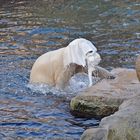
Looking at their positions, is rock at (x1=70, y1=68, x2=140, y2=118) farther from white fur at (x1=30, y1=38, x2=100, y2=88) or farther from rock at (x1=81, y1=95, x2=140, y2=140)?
rock at (x1=81, y1=95, x2=140, y2=140)

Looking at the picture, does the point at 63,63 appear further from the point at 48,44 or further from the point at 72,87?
the point at 48,44

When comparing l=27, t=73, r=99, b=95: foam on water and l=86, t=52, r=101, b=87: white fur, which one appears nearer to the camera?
l=86, t=52, r=101, b=87: white fur

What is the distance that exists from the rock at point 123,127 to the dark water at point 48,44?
1.47 meters

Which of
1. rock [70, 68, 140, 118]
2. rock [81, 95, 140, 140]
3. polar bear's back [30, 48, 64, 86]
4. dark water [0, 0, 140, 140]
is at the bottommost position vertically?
dark water [0, 0, 140, 140]

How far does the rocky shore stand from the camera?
5.37 m

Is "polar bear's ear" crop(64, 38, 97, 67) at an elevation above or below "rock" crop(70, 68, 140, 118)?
above

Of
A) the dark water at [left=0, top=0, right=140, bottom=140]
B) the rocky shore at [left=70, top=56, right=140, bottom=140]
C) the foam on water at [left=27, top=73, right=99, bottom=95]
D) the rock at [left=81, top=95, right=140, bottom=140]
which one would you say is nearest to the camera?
the rock at [left=81, top=95, right=140, bottom=140]

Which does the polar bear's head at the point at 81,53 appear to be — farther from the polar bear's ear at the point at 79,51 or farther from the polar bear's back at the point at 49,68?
the polar bear's back at the point at 49,68

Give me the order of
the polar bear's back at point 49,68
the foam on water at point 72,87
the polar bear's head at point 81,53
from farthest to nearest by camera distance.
Result: the foam on water at point 72,87 < the polar bear's back at point 49,68 < the polar bear's head at point 81,53

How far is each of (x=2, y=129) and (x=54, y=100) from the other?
4.92 feet

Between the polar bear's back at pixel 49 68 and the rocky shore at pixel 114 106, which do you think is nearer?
the rocky shore at pixel 114 106

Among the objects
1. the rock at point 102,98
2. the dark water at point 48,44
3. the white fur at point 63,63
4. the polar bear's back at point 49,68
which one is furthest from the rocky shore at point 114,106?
the polar bear's back at point 49,68

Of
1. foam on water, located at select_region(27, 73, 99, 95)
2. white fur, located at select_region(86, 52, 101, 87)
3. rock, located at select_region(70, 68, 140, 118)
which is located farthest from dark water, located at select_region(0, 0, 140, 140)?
white fur, located at select_region(86, 52, 101, 87)

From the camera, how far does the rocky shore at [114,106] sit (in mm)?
5371
